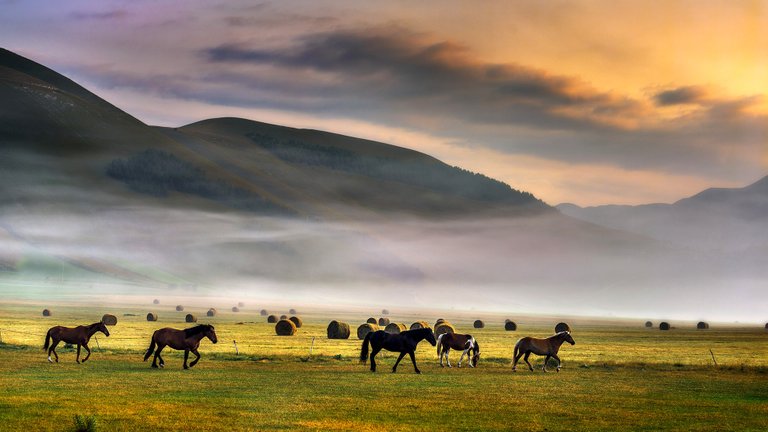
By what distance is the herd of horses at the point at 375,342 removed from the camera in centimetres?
3791

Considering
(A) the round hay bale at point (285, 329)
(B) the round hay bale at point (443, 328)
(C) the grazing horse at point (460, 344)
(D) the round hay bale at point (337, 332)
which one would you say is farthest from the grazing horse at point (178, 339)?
(A) the round hay bale at point (285, 329)

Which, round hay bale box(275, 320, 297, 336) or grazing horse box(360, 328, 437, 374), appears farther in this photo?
round hay bale box(275, 320, 297, 336)

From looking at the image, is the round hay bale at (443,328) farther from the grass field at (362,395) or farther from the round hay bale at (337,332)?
the grass field at (362,395)

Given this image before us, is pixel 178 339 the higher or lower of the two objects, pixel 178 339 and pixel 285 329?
the higher

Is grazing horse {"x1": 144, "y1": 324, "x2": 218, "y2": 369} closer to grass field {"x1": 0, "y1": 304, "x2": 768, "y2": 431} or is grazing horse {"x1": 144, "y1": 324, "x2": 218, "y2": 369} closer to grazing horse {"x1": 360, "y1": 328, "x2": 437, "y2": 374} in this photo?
grass field {"x1": 0, "y1": 304, "x2": 768, "y2": 431}

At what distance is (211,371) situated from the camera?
36.6 meters

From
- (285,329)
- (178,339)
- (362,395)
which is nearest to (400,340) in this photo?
(362,395)

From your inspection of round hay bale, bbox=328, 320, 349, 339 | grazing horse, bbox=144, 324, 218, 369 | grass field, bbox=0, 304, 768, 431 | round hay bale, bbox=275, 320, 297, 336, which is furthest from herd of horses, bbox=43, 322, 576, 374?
round hay bale, bbox=275, 320, 297, 336

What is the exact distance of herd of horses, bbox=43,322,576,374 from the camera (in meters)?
37.9

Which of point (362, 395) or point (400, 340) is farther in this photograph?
point (400, 340)

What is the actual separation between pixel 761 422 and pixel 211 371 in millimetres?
21936

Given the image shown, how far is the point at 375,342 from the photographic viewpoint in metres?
38.5

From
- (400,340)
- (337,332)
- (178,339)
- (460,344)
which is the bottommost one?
(337,332)

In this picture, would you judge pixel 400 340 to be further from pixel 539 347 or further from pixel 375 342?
pixel 539 347
